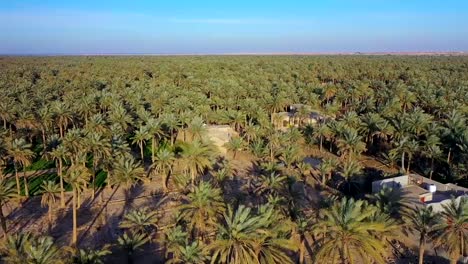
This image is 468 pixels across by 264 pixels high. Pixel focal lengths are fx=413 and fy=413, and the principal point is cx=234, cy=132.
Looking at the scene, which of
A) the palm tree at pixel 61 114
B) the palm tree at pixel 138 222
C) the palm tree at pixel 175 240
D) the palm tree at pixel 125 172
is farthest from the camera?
the palm tree at pixel 61 114

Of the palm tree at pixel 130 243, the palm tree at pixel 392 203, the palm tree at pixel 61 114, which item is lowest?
the palm tree at pixel 130 243

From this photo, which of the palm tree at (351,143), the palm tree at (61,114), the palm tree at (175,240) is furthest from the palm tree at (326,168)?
the palm tree at (61,114)

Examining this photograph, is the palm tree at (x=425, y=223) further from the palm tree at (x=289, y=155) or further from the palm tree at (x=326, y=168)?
the palm tree at (x=289, y=155)

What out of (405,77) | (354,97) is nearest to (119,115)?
(354,97)

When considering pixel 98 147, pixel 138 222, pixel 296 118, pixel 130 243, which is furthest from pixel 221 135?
pixel 130 243

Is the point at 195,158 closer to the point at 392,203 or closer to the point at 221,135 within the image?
the point at 392,203

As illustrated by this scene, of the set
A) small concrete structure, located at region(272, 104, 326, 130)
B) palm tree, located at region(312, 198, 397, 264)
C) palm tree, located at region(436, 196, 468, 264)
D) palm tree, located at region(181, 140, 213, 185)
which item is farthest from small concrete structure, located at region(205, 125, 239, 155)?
palm tree, located at region(436, 196, 468, 264)
